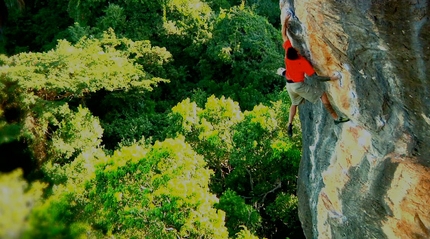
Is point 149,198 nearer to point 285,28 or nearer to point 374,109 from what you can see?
point 285,28

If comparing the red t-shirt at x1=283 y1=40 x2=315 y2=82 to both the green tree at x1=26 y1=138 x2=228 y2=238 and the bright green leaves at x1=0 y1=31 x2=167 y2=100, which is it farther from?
the bright green leaves at x1=0 y1=31 x2=167 y2=100

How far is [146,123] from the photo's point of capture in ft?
50.2

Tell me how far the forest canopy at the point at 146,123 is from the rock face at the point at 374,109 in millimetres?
3585

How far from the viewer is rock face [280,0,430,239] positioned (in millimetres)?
4695

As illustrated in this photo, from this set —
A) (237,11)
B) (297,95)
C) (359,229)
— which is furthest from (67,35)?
(359,229)

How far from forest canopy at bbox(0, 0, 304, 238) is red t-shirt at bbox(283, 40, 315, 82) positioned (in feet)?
11.6

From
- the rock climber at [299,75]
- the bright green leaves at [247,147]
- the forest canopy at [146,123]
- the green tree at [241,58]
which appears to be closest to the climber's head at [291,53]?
the rock climber at [299,75]

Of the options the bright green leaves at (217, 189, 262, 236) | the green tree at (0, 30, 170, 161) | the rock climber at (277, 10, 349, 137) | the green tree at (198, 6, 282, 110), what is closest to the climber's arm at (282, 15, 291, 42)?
the rock climber at (277, 10, 349, 137)

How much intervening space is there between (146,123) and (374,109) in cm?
1051

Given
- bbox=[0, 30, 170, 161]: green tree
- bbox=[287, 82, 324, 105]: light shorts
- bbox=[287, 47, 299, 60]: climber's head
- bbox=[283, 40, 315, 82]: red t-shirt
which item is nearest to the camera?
bbox=[287, 47, 299, 60]: climber's head

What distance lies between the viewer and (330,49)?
Answer: 19.5 feet

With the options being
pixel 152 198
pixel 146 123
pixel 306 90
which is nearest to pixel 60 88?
pixel 146 123

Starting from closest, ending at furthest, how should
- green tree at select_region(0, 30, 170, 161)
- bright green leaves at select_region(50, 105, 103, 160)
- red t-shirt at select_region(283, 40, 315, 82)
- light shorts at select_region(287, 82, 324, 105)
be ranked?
red t-shirt at select_region(283, 40, 315, 82) < light shorts at select_region(287, 82, 324, 105) < green tree at select_region(0, 30, 170, 161) < bright green leaves at select_region(50, 105, 103, 160)

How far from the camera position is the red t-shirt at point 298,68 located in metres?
6.43
